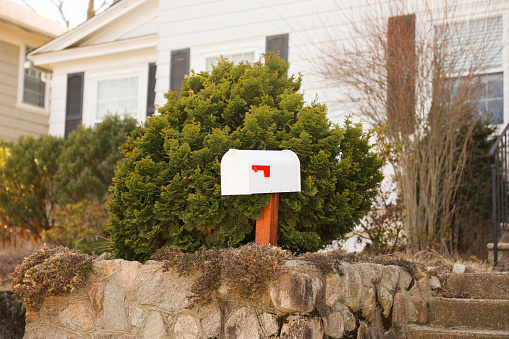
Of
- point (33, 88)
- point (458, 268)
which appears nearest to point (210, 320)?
point (458, 268)

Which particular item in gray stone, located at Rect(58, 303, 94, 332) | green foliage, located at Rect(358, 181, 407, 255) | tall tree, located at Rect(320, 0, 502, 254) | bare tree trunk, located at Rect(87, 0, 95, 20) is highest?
bare tree trunk, located at Rect(87, 0, 95, 20)

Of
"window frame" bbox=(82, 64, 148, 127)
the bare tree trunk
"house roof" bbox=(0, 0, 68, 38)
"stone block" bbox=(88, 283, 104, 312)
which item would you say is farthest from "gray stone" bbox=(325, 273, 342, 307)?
the bare tree trunk

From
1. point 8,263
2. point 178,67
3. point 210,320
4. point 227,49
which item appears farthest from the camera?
point 178,67

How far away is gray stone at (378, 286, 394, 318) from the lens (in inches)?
136

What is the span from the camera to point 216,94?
3.72 metres

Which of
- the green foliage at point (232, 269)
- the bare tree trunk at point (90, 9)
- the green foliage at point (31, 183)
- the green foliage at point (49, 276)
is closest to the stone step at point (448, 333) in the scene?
the green foliage at point (232, 269)

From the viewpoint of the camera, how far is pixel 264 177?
3139 millimetres

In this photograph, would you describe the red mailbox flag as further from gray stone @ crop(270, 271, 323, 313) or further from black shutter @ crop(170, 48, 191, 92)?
black shutter @ crop(170, 48, 191, 92)

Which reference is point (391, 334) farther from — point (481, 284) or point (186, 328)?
point (186, 328)

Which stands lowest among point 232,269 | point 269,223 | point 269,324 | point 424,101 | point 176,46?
point 269,324

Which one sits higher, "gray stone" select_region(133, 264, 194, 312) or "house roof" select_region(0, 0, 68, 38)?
"house roof" select_region(0, 0, 68, 38)

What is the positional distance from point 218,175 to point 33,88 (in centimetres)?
920

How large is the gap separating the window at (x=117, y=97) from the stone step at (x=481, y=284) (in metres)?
6.62

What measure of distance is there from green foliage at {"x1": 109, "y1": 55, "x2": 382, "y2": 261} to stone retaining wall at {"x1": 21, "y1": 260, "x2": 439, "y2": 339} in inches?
15.5
